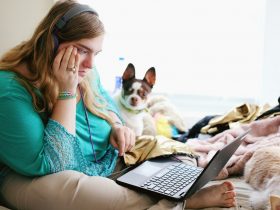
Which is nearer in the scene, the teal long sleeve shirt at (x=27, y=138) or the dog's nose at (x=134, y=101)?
the teal long sleeve shirt at (x=27, y=138)

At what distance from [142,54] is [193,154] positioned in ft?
3.62

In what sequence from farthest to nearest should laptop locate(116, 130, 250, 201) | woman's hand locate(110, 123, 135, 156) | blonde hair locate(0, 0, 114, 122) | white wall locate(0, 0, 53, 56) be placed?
Result: 1. white wall locate(0, 0, 53, 56)
2. woman's hand locate(110, 123, 135, 156)
3. blonde hair locate(0, 0, 114, 122)
4. laptop locate(116, 130, 250, 201)

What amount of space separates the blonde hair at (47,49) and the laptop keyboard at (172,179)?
0.37m

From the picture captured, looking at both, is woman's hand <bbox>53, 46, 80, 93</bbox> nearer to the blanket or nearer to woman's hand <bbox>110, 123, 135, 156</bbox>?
woman's hand <bbox>110, 123, 135, 156</bbox>

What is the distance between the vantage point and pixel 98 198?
0.91 metres

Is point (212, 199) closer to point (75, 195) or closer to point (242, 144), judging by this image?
point (75, 195)

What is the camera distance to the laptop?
0.90m

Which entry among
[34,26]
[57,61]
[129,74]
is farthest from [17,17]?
Result: [57,61]

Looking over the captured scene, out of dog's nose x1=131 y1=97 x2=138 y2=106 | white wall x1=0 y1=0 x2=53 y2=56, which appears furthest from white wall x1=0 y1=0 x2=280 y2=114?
dog's nose x1=131 y1=97 x2=138 y2=106

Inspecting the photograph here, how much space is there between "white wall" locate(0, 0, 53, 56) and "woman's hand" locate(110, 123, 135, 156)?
3.44ft

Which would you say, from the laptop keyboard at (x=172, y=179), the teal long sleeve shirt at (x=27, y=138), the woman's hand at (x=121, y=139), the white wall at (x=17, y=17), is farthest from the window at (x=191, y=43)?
the teal long sleeve shirt at (x=27, y=138)

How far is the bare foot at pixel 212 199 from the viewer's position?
95 centimetres

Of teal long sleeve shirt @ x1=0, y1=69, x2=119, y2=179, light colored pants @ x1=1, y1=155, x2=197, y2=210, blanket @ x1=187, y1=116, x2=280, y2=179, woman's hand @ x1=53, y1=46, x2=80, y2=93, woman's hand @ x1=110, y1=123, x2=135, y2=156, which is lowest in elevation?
blanket @ x1=187, y1=116, x2=280, y2=179

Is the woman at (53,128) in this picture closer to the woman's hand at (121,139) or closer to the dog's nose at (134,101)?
the woman's hand at (121,139)
